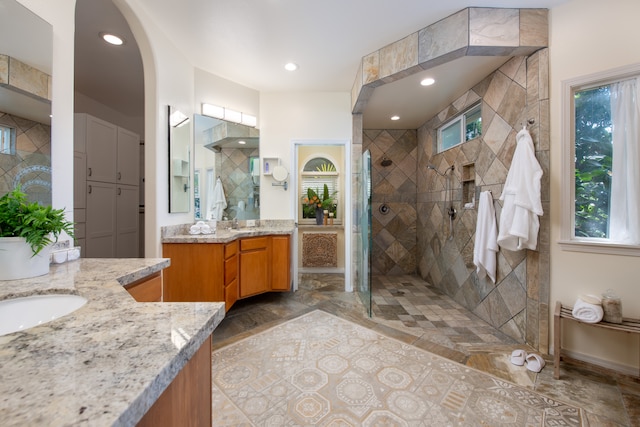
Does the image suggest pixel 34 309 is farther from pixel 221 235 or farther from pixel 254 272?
pixel 254 272

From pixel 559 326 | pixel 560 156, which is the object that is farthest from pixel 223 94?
pixel 559 326

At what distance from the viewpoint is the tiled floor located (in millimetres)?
1476

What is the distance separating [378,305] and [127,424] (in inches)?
110

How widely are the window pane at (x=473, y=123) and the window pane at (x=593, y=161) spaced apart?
877 millimetres

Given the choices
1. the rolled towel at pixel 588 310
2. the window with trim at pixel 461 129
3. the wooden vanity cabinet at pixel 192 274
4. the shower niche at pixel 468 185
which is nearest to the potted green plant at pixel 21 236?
the wooden vanity cabinet at pixel 192 274

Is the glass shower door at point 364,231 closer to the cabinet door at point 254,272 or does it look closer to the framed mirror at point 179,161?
the cabinet door at point 254,272

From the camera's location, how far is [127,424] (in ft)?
1.17

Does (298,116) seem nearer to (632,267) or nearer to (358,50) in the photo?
(358,50)

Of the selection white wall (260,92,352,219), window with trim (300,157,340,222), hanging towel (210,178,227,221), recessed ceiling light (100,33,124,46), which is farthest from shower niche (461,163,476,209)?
recessed ceiling light (100,33,124,46)

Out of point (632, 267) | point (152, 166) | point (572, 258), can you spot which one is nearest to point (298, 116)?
point (152, 166)

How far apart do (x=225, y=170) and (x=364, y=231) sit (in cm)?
185

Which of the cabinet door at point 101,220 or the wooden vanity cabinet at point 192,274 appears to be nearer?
the wooden vanity cabinet at point 192,274

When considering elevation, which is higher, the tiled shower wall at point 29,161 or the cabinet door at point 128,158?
the cabinet door at point 128,158

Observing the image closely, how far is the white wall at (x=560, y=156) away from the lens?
5.27 feet
